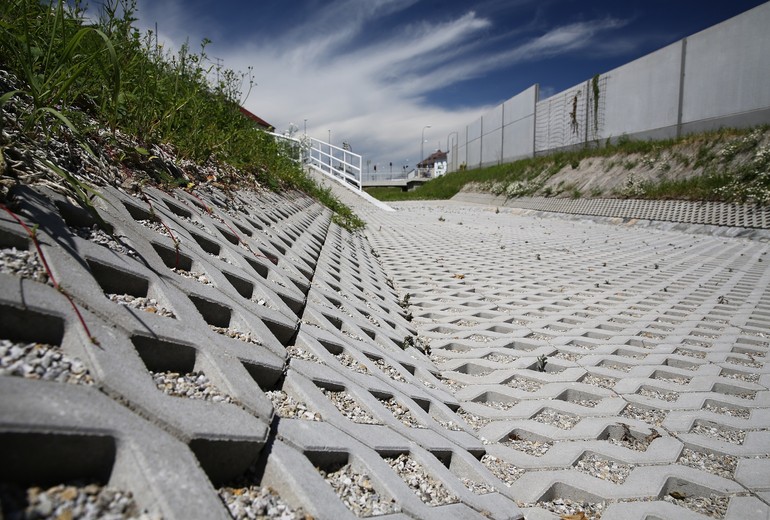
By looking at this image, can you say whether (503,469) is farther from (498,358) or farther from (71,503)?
(71,503)

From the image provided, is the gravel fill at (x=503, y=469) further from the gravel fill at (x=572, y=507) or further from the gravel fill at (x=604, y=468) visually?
the gravel fill at (x=604, y=468)

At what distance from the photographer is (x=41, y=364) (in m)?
1.11

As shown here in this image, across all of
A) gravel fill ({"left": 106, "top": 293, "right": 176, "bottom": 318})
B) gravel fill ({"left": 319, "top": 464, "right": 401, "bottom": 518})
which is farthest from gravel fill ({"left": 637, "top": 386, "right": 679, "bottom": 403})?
gravel fill ({"left": 106, "top": 293, "right": 176, "bottom": 318})

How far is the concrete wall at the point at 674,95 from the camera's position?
43.2 feet

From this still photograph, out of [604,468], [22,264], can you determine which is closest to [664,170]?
[604,468]

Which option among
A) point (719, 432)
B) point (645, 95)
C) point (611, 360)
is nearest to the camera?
point (719, 432)

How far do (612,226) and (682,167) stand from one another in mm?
2924

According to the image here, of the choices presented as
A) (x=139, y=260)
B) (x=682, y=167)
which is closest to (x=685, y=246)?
(x=682, y=167)

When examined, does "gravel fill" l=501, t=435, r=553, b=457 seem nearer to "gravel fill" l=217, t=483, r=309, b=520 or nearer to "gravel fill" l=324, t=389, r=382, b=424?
"gravel fill" l=324, t=389, r=382, b=424

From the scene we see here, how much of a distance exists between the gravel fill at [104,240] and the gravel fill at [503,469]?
1.82 meters

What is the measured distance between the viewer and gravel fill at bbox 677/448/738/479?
2.27m

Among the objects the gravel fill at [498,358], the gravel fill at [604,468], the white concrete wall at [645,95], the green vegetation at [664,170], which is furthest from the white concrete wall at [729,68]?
the gravel fill at [604,468]

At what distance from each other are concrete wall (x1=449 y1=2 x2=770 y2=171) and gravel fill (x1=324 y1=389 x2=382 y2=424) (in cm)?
1587

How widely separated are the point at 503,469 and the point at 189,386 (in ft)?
5.03
